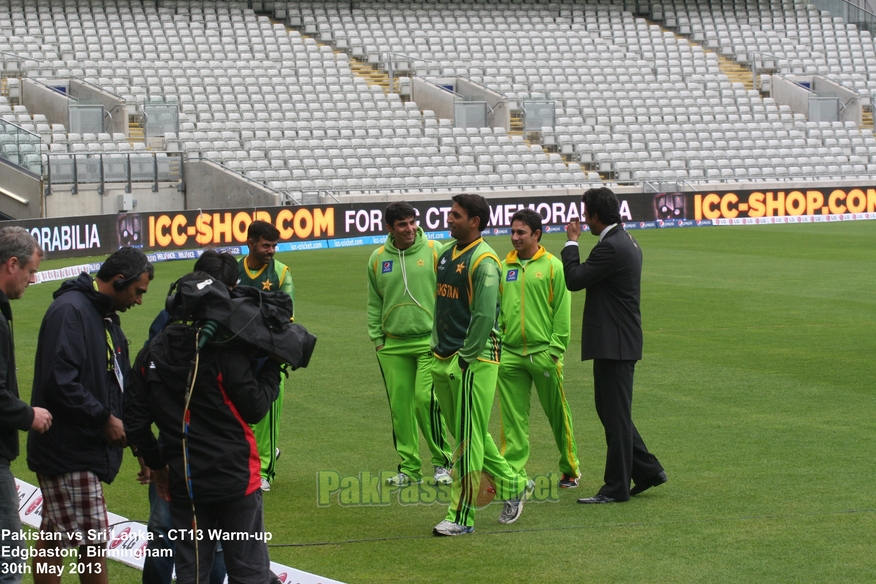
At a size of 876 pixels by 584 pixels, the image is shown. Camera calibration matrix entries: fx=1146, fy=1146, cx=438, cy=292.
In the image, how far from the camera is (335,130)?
35.6 m

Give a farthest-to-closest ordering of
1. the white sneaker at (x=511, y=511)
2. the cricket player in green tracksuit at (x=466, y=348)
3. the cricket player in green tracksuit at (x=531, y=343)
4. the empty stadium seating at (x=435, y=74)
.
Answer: the empty stadium seating at (x=435, y=74), the cricket player in green tracksuit at (x=531, y=343), the white sneaker at (x=511, y=511), the cricket player in green tracksuit at (x=466, y=348)

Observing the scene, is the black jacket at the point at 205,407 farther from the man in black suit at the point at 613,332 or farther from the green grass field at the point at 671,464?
the man in black suit at the point at 613,332

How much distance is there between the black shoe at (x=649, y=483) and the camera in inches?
311

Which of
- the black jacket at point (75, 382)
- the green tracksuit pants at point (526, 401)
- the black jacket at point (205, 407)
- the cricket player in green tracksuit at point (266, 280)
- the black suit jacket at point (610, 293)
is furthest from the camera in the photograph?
the cricket player in green tracksuit at point (266, 280)

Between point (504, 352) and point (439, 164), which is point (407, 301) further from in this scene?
point (439, 164)

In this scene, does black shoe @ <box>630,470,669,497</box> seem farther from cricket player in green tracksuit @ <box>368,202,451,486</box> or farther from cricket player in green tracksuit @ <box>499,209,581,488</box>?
cricket player in green tracksuit @ <box>368,202,451,486</box>

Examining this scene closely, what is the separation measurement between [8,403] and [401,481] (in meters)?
3.75

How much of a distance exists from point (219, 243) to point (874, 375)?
18.3 m

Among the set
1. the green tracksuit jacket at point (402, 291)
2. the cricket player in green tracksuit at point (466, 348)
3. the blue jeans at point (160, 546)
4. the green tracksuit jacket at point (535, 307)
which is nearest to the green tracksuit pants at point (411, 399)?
the green tracksuit jacket at point (402, 291)

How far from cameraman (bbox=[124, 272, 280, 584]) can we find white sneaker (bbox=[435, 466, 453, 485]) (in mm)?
3231

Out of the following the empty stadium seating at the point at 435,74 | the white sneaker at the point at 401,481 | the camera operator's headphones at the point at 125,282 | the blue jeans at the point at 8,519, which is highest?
the empty stadium seating at the point at 435,74

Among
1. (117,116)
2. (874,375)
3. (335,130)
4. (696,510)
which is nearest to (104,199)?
(117,116)

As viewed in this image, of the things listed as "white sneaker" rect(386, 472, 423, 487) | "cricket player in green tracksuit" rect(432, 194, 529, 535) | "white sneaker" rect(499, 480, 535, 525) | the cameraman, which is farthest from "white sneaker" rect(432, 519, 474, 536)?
the cameraman

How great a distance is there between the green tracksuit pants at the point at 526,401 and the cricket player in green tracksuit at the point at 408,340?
1.89 feet
